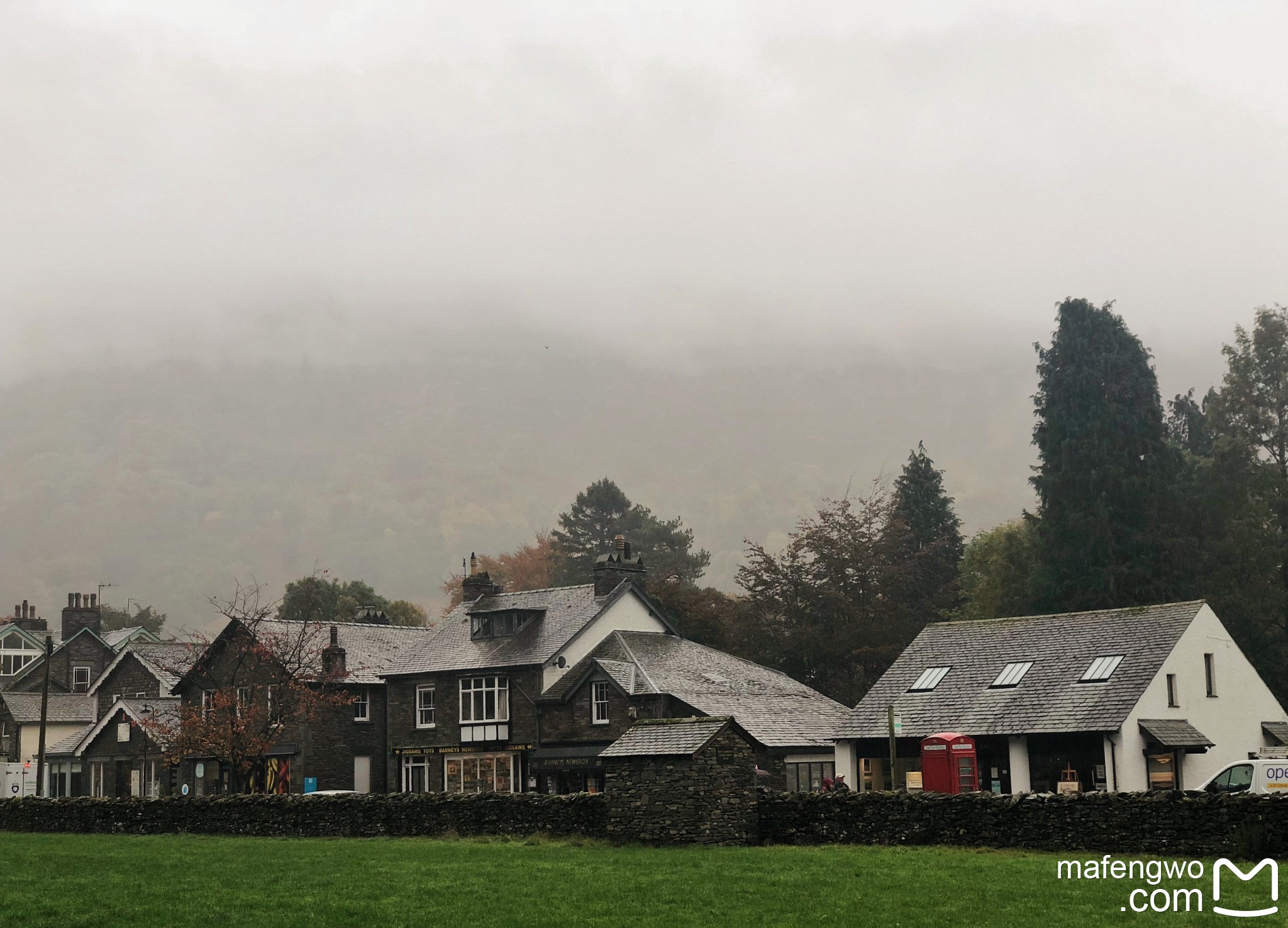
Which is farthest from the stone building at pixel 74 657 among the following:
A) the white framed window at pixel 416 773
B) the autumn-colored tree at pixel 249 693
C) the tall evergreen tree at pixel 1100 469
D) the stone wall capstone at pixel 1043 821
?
the stone wall capstone at pixel 1043 821

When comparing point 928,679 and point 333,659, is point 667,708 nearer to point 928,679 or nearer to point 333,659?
point 928,679

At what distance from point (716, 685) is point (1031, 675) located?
14.7 meters

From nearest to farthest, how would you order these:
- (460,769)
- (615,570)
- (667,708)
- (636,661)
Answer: (667,708) < (636,661) < (460,769) < (615,570)

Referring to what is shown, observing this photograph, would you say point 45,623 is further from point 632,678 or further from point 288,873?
point 288,873

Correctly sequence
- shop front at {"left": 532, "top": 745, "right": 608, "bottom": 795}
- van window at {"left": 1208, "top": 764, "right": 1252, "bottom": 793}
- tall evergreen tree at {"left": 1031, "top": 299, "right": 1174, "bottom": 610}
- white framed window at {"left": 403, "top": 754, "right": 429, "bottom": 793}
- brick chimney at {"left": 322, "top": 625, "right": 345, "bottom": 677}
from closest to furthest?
van window at {"left": 1208, "top": 764, "right": 1252, "bottom": 793}
shop front at {"left": 532, "top": 745, "right": 608, "bottom": 795}
brick chimney at {"left": 322, "top": 625, "right": 345, "bottom": 677}
white framed window at {"left": 403, "top": 754, "right": 429, "bottom": 793}
tall evergreen tree at {"left": 1031, "top": 299, "right": 1174, "bottom": 610}

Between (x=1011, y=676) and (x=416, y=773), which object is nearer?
(x=1011, y=676)

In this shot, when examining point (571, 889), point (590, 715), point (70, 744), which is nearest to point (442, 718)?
point (590, 715)

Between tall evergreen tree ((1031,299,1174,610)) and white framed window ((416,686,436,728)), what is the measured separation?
30419mm

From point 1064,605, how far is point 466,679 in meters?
29.4

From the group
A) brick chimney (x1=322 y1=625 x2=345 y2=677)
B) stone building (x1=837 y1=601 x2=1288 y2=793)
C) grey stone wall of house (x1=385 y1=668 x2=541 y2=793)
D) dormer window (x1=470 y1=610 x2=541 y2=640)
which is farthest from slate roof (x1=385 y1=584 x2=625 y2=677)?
stone building (x1=837 y1=601 x2=1288 y2=793)

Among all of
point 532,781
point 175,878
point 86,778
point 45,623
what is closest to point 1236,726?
point 532,781

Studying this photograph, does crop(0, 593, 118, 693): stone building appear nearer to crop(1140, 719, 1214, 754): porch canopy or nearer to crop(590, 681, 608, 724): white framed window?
crop(590, 681, 608, 724): white framed window

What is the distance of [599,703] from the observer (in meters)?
57.2

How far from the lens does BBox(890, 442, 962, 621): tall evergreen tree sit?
82875mm
